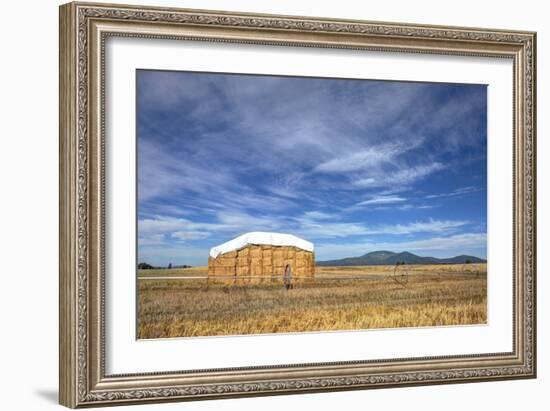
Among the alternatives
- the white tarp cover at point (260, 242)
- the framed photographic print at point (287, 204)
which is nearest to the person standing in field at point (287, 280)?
the framed photographic print at point (287, 204)

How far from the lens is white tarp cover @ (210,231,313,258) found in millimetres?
6164

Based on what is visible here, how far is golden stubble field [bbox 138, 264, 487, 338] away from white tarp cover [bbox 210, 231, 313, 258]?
0.54 feet

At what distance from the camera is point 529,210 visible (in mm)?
6855

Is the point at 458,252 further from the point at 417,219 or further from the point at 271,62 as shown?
the point at 271,62

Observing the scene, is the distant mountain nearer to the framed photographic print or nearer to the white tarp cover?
the framed photographic print

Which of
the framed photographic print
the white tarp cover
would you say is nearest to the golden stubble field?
the framed photographic print

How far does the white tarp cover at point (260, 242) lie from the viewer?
6.16m

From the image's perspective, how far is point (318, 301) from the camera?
21.1ft

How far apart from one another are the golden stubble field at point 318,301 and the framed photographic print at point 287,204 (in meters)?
0.01

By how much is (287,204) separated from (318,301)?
2.14 ft

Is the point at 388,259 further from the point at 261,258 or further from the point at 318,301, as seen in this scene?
the point at 261,258

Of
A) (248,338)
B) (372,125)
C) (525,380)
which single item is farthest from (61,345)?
(525,380)

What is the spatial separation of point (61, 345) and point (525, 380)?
312cm

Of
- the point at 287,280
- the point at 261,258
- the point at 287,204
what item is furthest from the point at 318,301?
the point at 287,204
